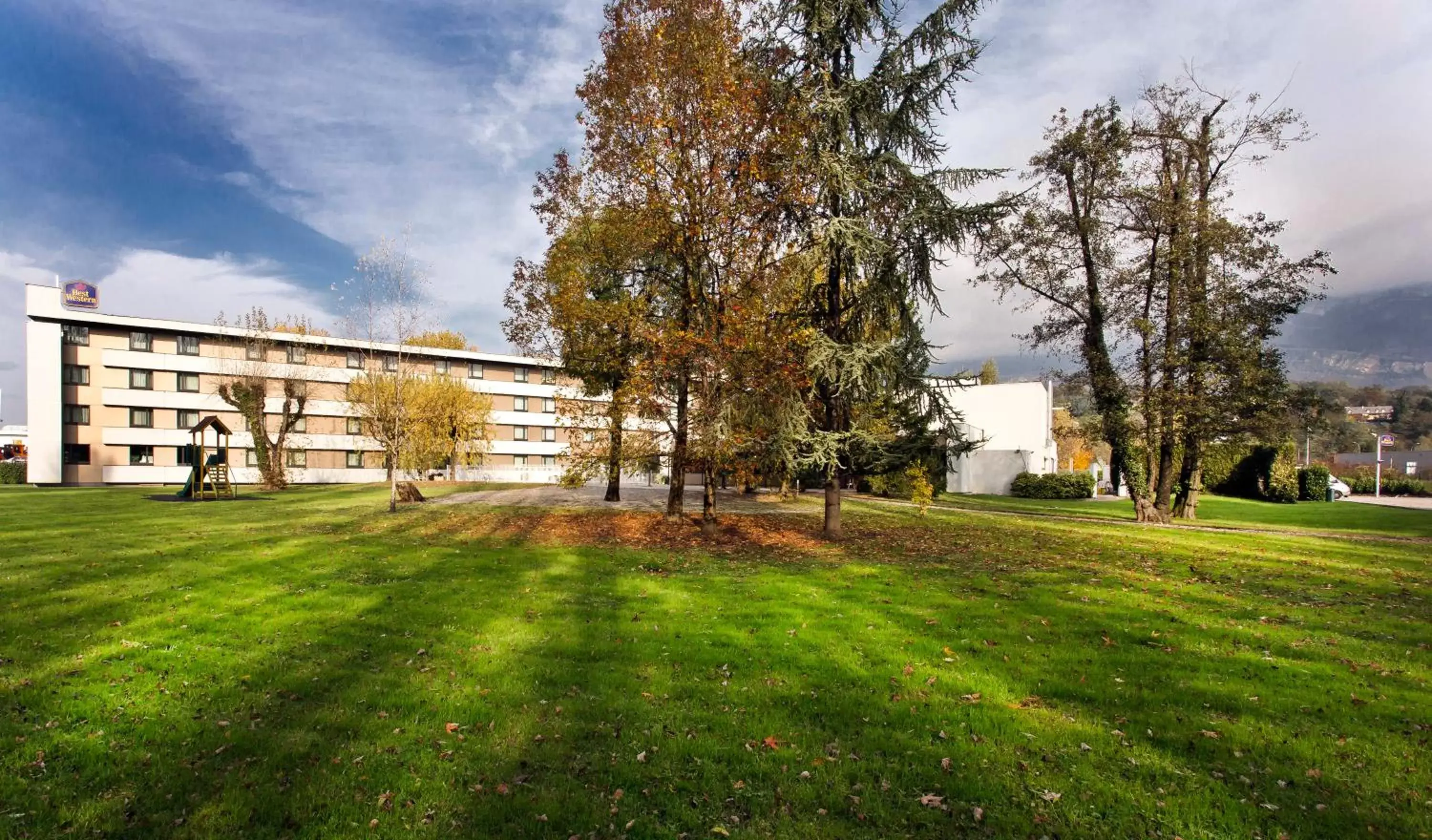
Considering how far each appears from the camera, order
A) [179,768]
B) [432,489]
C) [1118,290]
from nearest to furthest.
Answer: [179,768] < [1118,290] < [432,489]

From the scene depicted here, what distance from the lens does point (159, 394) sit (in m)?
46.7

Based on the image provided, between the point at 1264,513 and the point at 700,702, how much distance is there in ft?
115

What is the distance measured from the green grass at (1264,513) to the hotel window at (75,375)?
196 ft

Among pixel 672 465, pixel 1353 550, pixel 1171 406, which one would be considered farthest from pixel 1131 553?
pixel 672 465

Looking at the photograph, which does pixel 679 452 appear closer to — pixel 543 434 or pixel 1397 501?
pixel 543 434

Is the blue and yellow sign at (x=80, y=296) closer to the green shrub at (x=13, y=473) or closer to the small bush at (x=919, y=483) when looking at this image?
the green shrub at (x=13, y=473)

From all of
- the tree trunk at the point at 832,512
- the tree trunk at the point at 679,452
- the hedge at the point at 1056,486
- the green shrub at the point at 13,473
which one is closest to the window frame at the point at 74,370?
the green shrub at the point at 13,473

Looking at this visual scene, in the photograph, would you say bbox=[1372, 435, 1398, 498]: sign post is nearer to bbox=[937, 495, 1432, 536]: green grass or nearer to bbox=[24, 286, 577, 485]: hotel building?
bbox=[937, 495, 1432, 536]: green grass

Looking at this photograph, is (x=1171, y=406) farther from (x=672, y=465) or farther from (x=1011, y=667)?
(x=1011, y=667)

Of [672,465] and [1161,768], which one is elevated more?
[672,465]

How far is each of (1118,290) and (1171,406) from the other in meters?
4.86

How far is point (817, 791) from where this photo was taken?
4.36 meters

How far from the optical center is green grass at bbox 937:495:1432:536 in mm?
22344

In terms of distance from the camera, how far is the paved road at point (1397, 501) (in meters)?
34.1
